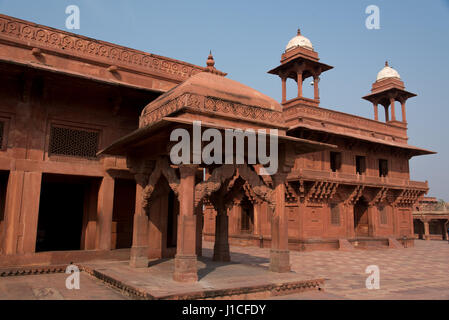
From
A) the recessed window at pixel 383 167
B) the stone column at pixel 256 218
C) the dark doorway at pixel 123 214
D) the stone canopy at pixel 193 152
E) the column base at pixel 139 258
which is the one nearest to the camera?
the stone canopy at pixel 193 152

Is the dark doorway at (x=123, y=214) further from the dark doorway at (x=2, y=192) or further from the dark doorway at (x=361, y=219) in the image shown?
the dark doorway at (x=361, y=219)

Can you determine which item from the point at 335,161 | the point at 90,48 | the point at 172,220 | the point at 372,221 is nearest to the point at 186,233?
the point at 172,220

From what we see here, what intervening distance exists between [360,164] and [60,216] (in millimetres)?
19033

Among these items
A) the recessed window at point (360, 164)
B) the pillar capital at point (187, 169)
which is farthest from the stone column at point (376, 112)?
the pillar capital at point (187, 169)

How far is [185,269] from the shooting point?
6.76 metres

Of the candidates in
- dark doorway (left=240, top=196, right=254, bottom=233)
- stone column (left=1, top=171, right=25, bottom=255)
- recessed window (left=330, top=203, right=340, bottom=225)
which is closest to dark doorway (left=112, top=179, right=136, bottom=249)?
stone column (left=1, top=171, right=25, bottom=255)

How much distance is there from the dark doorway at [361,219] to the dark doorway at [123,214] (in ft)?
56.5

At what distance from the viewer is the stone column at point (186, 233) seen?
677 cm

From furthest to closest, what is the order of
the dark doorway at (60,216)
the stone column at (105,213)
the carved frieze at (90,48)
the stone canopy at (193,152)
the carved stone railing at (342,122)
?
1. the carved stone railing at (342,122)
2. the dark doorway at (60,216)
3. the stone column at (105,213)
4. the carved frieze at (90,48)
5. the stone canopy at (193,152)

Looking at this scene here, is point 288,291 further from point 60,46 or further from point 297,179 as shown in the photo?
point 297,179

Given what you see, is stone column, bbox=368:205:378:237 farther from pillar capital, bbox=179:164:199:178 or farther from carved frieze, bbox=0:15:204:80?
pillar capital, bbox=179:164:199:178

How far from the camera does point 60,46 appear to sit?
1034 centimetres

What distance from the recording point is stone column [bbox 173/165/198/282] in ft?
22.2

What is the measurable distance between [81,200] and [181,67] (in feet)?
19.6
